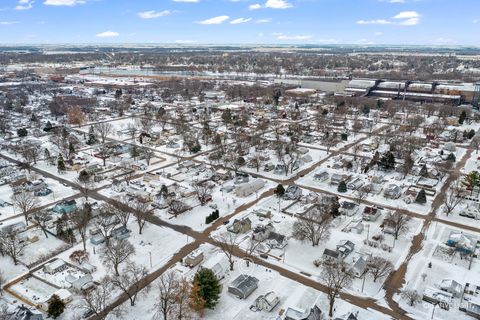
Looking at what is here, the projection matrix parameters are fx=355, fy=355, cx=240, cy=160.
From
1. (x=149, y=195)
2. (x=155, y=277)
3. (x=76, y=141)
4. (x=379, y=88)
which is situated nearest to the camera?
(x=155, y=277)

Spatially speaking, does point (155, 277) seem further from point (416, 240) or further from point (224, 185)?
point (416, 240)

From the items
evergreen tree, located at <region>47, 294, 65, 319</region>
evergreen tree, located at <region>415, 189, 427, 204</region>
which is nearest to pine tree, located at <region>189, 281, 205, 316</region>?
evergreen tree, located at <region>47, 294, 65, 319</region>

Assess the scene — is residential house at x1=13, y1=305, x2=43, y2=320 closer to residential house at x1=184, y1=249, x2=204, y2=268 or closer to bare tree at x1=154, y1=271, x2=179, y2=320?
bare tree at x1=154, y1=271, x2=179, y2=320

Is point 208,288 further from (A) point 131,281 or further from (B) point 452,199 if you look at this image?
(B) point 452,199

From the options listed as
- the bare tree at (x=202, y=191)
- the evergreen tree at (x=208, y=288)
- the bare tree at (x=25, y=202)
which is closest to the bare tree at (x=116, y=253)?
the evergreen tree at (x=208, y=288)

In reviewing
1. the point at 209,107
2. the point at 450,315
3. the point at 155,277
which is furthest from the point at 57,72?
the point at 450,315

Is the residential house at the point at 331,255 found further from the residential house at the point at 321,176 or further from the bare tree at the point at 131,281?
the residential house at the point at 321,176
